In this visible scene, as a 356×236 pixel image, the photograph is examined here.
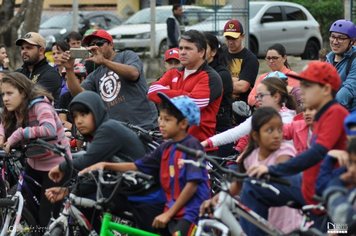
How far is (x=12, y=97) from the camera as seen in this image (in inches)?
357

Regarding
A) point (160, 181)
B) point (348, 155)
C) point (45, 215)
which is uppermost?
point (348, 155)

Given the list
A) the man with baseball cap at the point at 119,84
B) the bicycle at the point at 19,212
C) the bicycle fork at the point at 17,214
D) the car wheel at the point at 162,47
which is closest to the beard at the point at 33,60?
the man with baseball cap at the point at 119,84

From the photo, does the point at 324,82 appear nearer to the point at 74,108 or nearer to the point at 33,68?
the point at 74,108

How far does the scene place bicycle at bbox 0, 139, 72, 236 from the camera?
8805mm

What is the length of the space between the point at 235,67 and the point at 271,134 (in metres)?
4.36

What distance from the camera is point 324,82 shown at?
671 cm

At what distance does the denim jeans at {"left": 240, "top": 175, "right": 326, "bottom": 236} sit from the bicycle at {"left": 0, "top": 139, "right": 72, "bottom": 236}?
6.30ft

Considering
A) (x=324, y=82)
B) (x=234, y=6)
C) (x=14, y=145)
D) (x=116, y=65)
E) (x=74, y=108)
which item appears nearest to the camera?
(x=324, y=82)

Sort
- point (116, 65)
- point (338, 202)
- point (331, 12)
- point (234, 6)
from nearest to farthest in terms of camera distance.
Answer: point (338, 202) < point (116, 65) < point (234, 6) < point (331, 12)

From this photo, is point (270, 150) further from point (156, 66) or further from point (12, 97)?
point (156, 66)

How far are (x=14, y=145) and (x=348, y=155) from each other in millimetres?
3938

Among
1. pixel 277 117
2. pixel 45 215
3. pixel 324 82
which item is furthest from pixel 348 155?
pixel 45 215

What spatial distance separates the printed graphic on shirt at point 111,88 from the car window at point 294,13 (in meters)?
16.5

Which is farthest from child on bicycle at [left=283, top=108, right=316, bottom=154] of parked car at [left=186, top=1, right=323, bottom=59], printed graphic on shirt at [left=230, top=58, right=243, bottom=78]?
parked car at [left=186, top=1, right=323, bottom=59]
